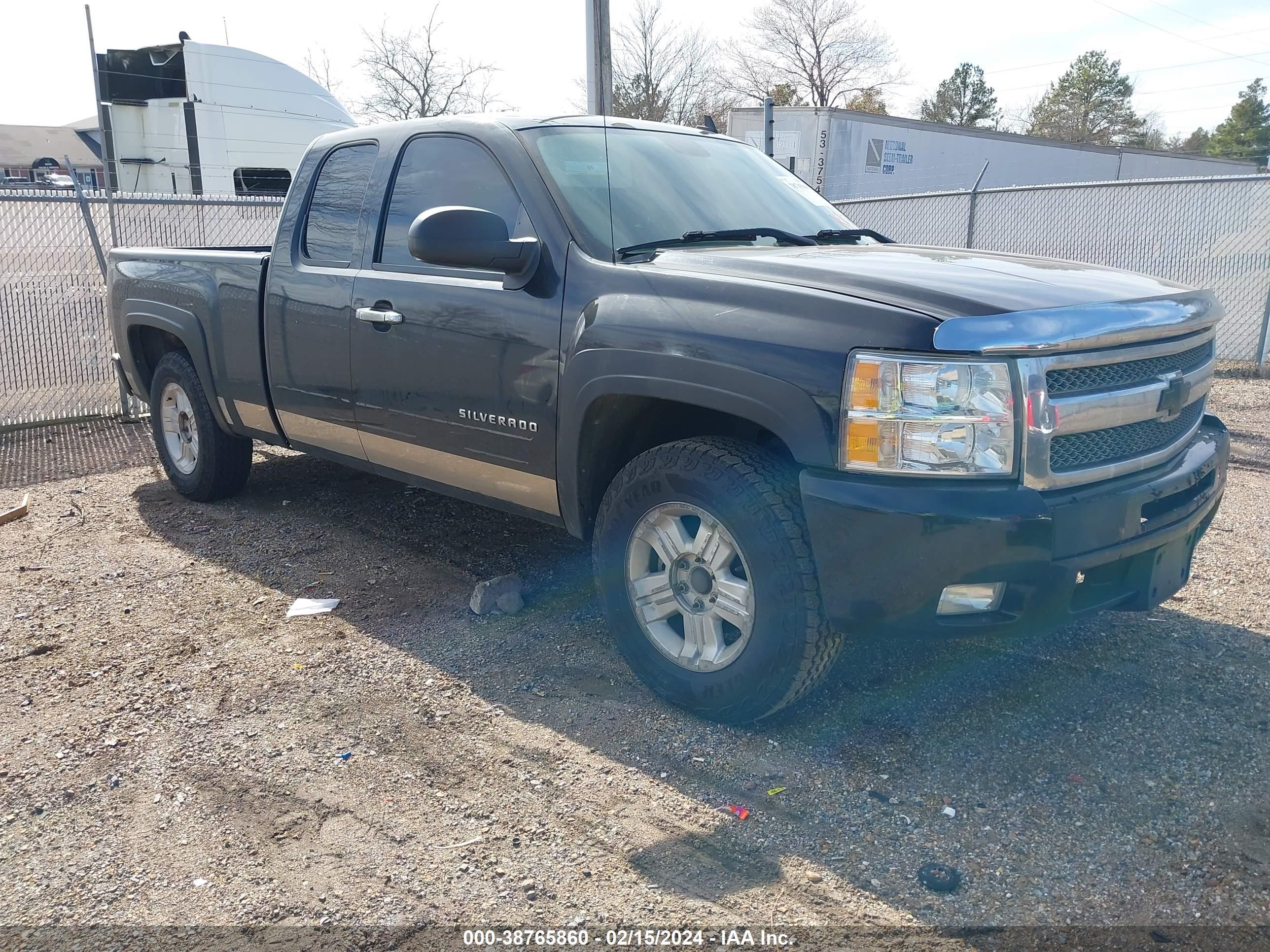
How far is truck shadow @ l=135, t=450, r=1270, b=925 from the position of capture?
2.69 metres

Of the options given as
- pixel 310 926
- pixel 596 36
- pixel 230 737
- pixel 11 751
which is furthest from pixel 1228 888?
pixel 596 36

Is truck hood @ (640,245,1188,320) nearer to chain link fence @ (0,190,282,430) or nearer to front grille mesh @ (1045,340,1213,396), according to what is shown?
front grille mesh @ (1045,340,1213,396)

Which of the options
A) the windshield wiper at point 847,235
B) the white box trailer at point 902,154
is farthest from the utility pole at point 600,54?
the windshield wiper at point 847,235

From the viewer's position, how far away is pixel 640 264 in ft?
11.7

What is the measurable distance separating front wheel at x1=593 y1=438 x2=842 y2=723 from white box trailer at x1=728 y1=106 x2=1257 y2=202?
14186 mm

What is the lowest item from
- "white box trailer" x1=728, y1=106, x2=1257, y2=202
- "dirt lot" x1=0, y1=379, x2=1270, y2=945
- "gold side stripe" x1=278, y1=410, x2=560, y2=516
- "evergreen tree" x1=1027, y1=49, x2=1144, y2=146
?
"dirt lot" x1=0, y1=379, x2=1270, y2=945

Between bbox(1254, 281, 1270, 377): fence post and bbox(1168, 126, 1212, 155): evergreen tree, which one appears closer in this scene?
bbox(1254, 281, 1270, 377): fence post

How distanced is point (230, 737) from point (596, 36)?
9.59 meters

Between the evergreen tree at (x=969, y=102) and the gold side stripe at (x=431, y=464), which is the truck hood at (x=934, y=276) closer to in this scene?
the gold side stripe at (x=431, y=464)

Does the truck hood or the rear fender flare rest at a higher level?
the truck hood

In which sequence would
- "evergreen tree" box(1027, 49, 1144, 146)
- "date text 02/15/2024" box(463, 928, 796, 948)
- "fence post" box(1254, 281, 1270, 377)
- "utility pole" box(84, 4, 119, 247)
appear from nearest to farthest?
"date text 02/15/2024" box(463, 928, 796, 948) → "fence post" box(1254, 281, 1270, 377) → "utility pole" box(84, 4, 119, 247) → "evergreen tree" box(1027, 49, 1144, 146)

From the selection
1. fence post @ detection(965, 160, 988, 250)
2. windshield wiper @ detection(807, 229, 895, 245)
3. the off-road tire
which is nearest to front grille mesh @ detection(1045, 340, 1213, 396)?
windshield wiper @ detection(807, 229, 895, 245)

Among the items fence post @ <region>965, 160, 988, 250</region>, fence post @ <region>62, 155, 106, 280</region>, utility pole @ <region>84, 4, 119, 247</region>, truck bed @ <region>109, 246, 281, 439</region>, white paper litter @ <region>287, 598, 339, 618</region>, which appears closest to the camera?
white paper litter @ <region>287, 598, 339, 618</region>

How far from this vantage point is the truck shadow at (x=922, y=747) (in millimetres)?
2691
